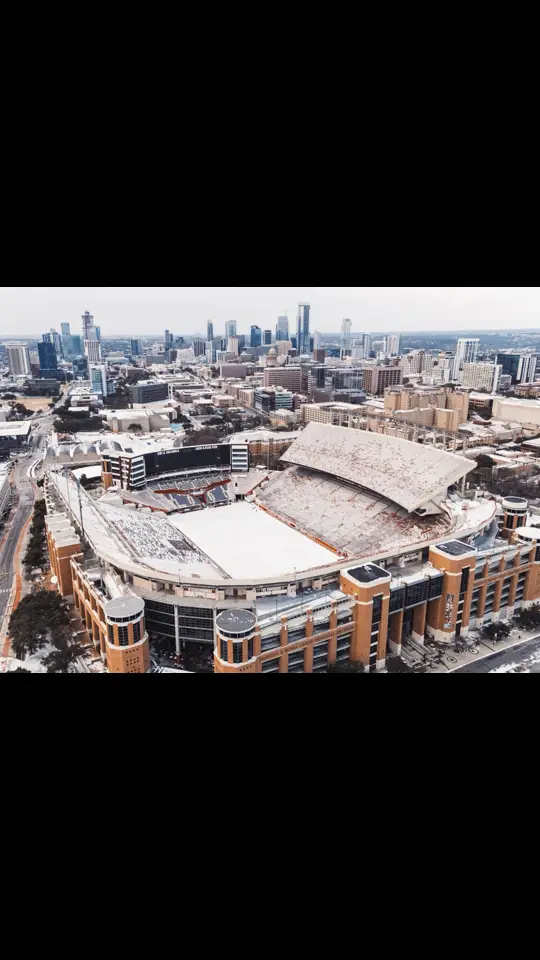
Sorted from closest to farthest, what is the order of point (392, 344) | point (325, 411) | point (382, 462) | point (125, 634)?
point (125, 634)
point (382, 462)
point (325, 411)
point (392, 344)

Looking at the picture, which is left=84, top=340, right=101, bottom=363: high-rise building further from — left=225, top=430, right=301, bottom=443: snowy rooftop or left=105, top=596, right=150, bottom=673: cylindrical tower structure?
left=105, top=596, right=150, bottom=673: cylindrical tower structure

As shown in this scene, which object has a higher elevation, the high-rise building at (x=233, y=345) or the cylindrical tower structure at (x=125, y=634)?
the high-rise building at (x=233, y=345)

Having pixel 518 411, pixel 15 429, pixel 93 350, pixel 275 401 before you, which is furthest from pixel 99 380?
pixel 518 411

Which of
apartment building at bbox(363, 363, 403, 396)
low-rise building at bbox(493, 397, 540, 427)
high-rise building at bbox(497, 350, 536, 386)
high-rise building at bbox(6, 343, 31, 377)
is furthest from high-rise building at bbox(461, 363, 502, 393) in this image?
high-rise building at bbox(6, 343, 31, 377)

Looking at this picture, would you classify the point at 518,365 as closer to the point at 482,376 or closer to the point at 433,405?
the point at 482,376

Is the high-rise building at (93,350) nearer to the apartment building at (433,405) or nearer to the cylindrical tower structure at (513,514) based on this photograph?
the apartment building at (433,405)

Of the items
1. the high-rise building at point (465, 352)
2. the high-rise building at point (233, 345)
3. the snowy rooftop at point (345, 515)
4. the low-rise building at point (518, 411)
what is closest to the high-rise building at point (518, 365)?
the high-rise building at point (465, 352)
